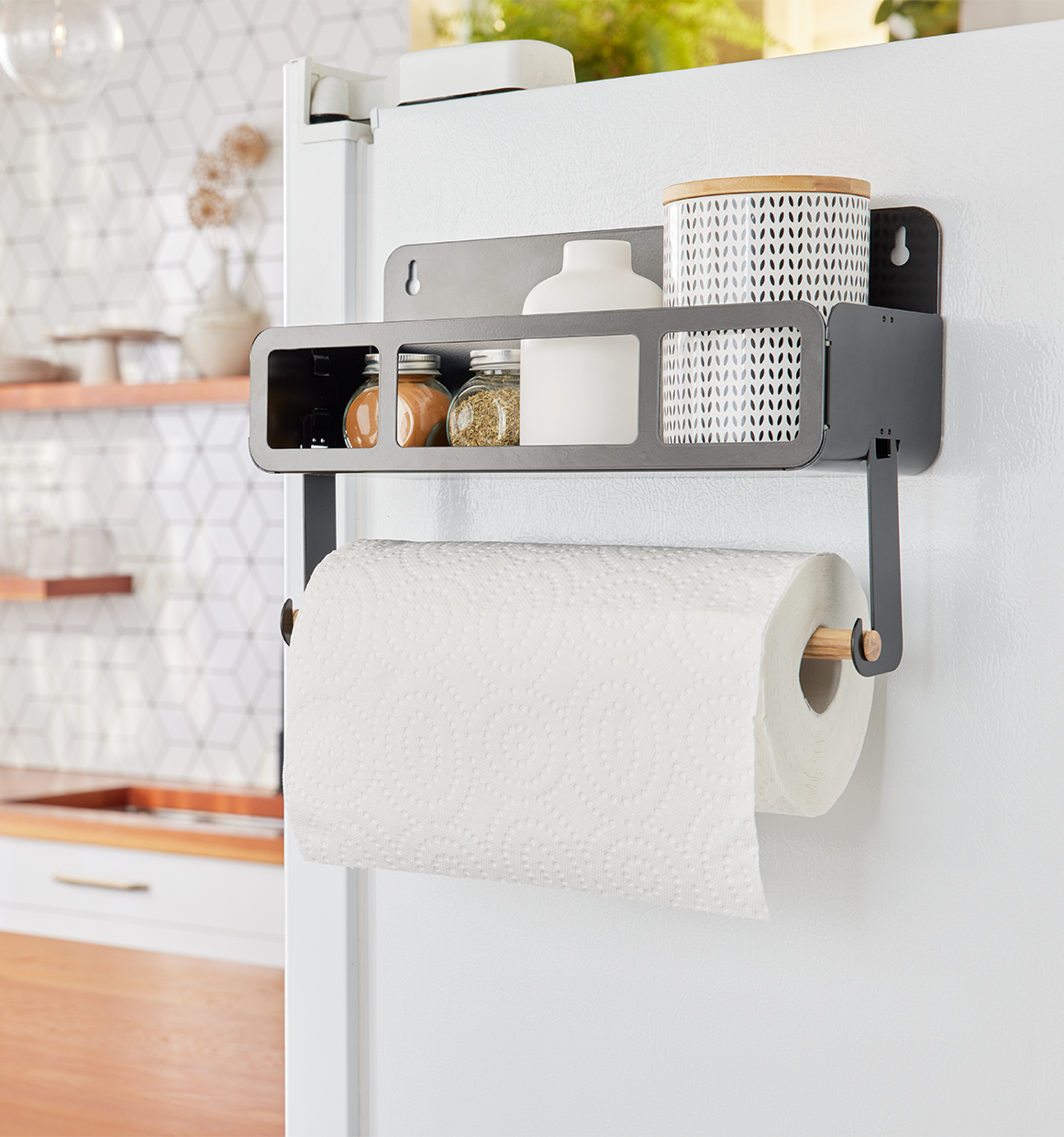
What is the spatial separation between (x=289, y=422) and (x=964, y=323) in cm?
38

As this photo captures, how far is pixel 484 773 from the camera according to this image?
28.0 inches

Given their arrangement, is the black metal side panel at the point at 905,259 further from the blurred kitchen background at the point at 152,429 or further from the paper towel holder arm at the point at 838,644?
the blurred kitchen background at the point at 152,429

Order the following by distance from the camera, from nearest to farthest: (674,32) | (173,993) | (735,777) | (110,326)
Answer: (735,777) < (173,993) < (674,32) < (110,326)

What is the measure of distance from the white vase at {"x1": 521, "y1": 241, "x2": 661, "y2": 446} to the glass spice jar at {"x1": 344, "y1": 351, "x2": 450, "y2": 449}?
8cm

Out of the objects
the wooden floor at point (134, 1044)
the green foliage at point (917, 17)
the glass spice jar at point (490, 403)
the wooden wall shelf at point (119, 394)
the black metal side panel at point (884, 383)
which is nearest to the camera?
the black metal side panel at point (884, 383)

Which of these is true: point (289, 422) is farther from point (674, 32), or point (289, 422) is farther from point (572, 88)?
point (674, 32)

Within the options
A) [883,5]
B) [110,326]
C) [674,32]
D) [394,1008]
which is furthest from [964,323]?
[110,326]

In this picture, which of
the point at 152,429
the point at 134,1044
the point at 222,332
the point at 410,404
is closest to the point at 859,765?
the point at 410,404

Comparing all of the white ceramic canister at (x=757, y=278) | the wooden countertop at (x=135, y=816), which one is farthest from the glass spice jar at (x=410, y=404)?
the wooden countertop at (x=135, y=816)

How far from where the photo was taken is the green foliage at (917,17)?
1443mm

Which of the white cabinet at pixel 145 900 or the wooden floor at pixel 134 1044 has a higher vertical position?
the wooden floor at pixel 134 1044

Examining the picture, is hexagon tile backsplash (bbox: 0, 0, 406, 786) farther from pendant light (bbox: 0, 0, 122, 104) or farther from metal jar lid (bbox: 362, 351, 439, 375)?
metal jar lid (bbox: 362, 351, 439, 375)

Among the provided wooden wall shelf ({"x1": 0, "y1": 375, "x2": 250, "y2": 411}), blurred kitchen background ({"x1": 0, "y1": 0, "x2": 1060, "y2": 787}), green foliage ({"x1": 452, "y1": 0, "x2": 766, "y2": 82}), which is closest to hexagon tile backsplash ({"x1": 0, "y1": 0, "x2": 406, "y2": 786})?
blurred kitchen background ({"x1": 0, "y1": 0, "x2": 1060, "y2": 787})

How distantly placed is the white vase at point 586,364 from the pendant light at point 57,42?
43.9 inches
